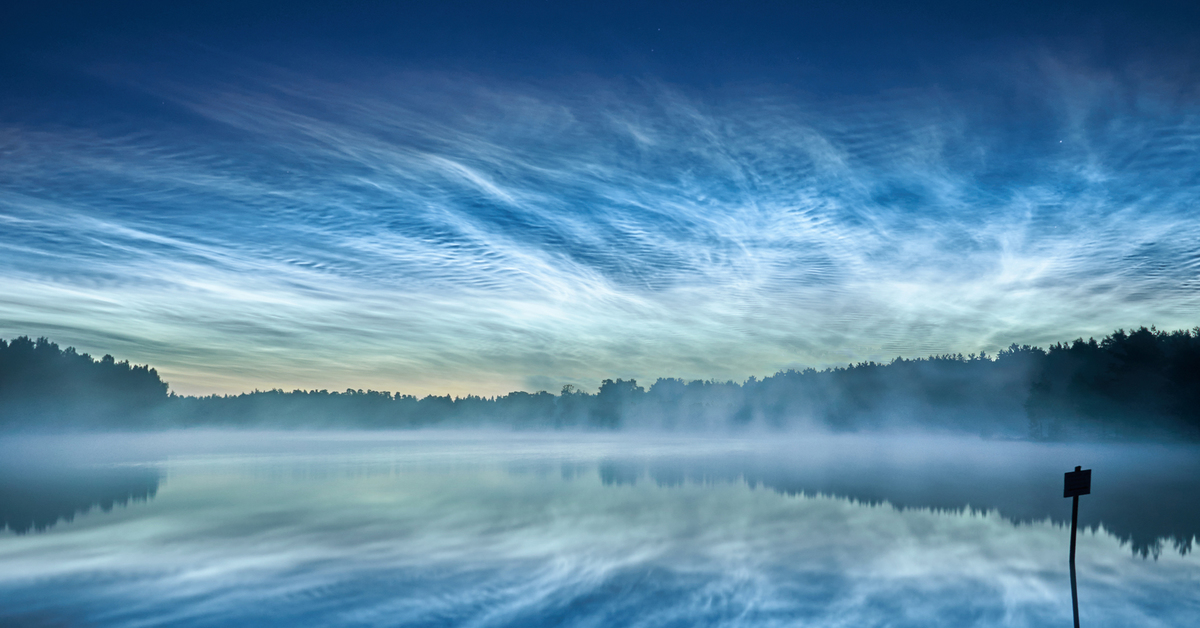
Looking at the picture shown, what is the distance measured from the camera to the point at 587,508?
23.3m

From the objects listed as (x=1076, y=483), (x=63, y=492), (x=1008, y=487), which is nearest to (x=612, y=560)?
(x=1076, y=483)

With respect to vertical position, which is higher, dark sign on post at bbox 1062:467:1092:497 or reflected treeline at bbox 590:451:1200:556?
dark sign on post at bbox 1062:467:1092:497

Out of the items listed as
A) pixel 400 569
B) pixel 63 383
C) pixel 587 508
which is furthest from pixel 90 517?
pixel 63 383

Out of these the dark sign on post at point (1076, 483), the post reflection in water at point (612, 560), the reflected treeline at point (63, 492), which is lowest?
the reflected treeline at point (63, 492)

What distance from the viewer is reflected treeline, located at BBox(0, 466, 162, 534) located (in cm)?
2153

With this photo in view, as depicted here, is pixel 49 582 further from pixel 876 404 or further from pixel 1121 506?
pixel 876 404

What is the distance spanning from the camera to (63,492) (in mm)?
29656

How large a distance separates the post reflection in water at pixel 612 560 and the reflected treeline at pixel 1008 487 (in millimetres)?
239

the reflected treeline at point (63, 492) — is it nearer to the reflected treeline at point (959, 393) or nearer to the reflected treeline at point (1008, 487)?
the reflected treeline at point (1008, 487)

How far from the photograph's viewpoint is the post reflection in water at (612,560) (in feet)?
36.6

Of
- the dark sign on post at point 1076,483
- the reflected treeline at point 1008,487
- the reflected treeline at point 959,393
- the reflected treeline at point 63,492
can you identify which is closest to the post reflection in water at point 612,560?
the reflected treeline at point 1008,487

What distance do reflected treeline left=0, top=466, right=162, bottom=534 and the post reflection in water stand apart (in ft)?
4.68

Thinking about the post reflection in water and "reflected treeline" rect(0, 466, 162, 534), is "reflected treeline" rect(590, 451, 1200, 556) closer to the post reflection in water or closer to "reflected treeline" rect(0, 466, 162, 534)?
the post reflection in water

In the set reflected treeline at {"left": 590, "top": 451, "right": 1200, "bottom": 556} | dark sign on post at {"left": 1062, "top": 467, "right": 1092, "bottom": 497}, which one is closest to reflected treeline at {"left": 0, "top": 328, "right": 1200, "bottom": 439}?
reflected treeline at {"left": 590, "top": 451, "right": 1200, "bottom": 556}
